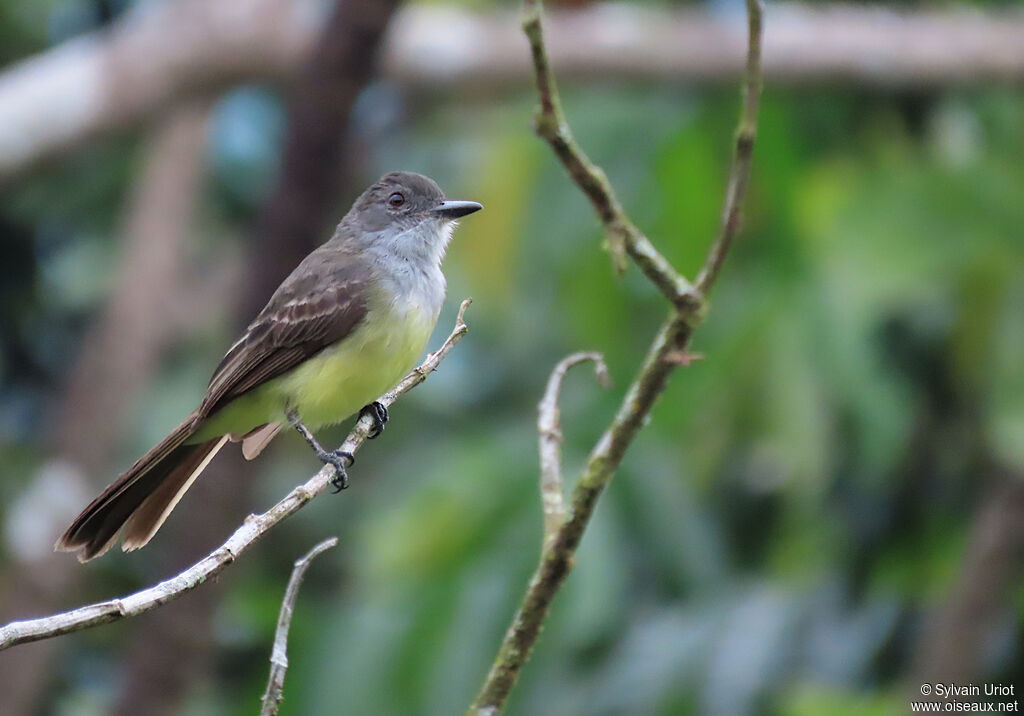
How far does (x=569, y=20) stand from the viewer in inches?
299

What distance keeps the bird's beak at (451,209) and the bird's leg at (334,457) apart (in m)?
0.89

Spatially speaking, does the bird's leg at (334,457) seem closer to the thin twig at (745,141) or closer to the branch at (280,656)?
the branch at (280,656)

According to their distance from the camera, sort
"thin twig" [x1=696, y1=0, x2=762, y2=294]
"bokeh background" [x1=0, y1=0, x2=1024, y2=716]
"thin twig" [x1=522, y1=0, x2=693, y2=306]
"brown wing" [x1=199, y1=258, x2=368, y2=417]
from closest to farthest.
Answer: "thin twig" [x1=522, y1=0, x2=693, y2=306], "thin twig" [x1=696, y1=0, x2=762, y2=294], "brown wing" [x1=199, y1=258, x2=368, y2=417], "bokeh background" [x1=0, y1=0, x2=1024, y2=716]

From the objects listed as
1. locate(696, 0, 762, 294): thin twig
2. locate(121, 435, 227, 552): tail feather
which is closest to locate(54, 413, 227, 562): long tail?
locate(121, 435, 227, 552): tail feather

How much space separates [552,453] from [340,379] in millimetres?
1235

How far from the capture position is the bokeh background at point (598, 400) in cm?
581

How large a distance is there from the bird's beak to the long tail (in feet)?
3.54

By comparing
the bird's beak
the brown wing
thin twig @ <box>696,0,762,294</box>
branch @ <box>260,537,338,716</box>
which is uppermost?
thin twig @ <box>696,0,762,294</box>

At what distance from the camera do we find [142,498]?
12.8 feet

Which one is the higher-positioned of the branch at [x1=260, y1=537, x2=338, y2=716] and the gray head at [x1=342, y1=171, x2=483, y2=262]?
the gray head at [x1=342, y1=171, x2=483, y2=262]

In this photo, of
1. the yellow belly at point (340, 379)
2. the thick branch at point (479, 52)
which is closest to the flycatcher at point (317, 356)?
the yellow belly at point (340, 379)

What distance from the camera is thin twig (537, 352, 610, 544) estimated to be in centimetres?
314

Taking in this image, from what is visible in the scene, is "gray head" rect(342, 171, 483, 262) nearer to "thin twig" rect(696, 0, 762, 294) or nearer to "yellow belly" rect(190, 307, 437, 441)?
"yellow belly" rect(190, 307, 437, 441)

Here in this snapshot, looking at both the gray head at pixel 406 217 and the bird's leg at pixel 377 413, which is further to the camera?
the gray head at pixel 406 217
